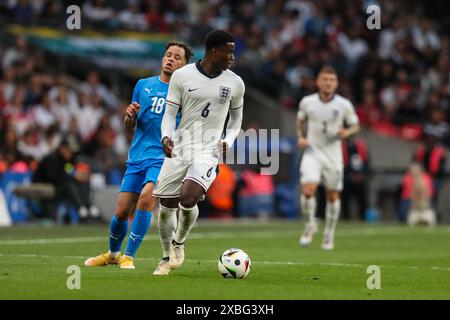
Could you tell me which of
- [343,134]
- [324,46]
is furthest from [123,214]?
[324,46]

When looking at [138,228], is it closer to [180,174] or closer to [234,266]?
[180,174]

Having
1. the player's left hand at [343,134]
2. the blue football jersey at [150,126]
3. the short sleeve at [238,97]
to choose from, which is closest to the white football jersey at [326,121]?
the player's left hand at [343,134]

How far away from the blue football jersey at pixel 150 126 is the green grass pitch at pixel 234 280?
1293 mm

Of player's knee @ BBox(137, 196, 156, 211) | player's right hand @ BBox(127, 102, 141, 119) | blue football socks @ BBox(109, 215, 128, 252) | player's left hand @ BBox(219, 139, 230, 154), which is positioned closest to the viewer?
player's left hand @ BBox(219, 139, 230, 154)

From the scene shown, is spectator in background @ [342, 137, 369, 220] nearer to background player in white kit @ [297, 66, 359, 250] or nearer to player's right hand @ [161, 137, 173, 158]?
background player in white kit @ [297, 66, 359, 250]

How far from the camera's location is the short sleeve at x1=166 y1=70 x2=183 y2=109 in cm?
1132

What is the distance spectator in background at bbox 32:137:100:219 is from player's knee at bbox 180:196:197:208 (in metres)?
12.7

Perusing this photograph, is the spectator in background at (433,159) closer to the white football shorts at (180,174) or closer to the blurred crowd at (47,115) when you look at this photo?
the blurred crowd at (47,115)

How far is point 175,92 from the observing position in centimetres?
1134

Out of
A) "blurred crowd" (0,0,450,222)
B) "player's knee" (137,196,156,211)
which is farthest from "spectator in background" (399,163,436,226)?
"player's knee" (137,196,156,211)

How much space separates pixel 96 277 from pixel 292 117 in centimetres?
2112

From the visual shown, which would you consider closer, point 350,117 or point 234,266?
A: point 234,266

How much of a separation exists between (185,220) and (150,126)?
1410 millimetres

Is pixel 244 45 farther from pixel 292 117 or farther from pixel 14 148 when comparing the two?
pixel 14 148
